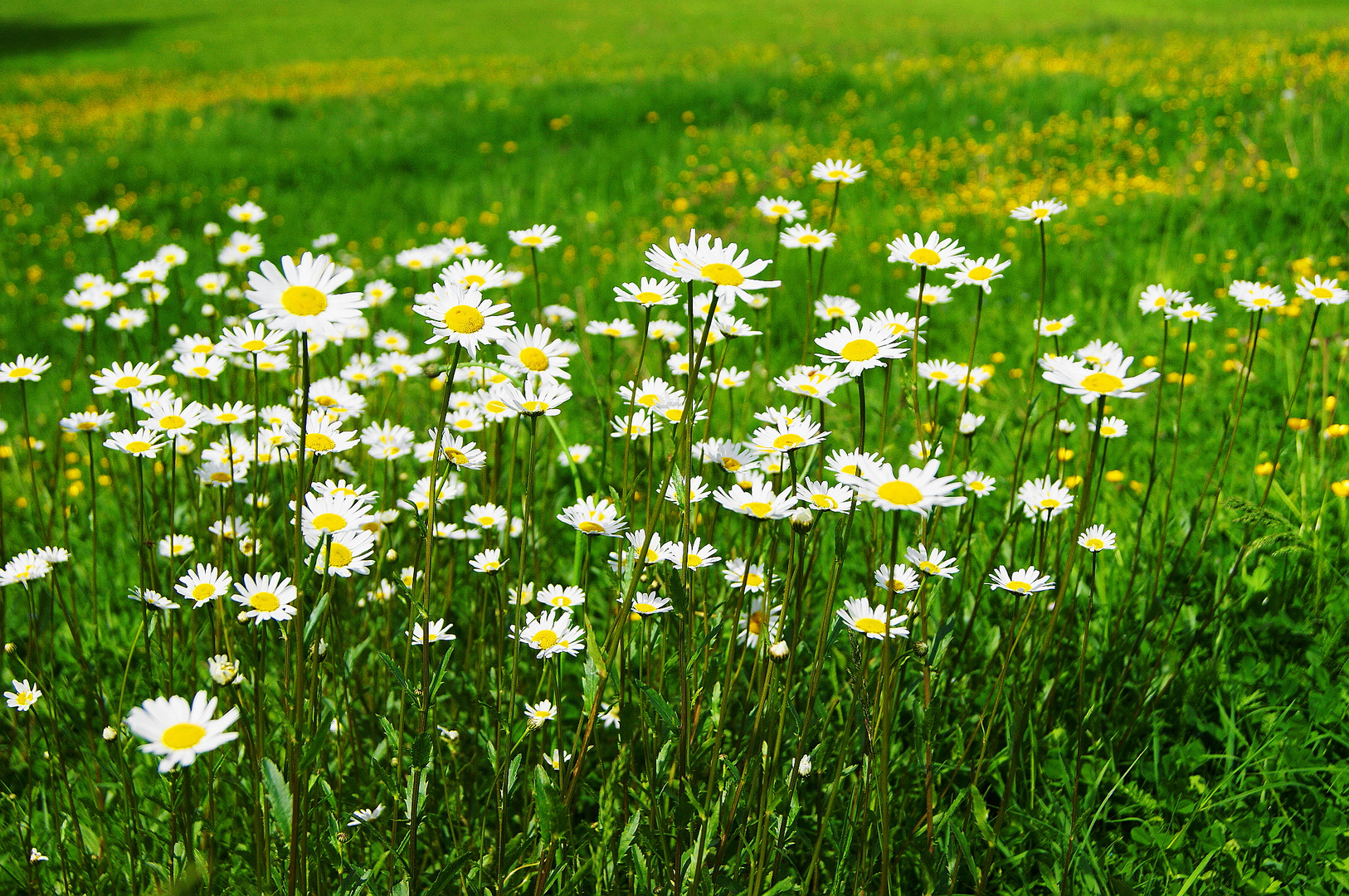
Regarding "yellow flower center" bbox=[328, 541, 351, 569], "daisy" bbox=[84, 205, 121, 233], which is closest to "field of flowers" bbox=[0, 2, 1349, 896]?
"yellow flower center" bbox=[328, 541, 351, 569]

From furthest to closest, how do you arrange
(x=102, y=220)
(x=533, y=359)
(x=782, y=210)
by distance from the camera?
(x=102, y=220), (x=782, y=210), (x=533, y=359)

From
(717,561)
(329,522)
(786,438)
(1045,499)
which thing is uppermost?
(786,438)

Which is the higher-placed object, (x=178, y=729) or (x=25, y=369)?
(x=25, y=369)

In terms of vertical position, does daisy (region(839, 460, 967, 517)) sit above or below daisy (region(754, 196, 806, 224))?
below

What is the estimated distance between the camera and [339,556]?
1.22 meters

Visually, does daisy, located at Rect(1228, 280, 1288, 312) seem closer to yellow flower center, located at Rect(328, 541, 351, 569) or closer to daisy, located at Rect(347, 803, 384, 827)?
yellow flower center, located at Rect(328, 541, 351, 569)

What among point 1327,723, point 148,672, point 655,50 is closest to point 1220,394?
point 1327,723

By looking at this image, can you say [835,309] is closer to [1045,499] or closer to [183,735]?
[1045,499]

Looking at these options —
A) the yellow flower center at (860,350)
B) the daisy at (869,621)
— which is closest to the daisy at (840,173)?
the yellow flower center at (860,350)

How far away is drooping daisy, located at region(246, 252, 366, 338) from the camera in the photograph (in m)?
0.83

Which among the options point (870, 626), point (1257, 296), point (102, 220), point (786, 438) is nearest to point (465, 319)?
point (786, 438)

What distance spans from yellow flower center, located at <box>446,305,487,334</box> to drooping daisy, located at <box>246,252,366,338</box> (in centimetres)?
10

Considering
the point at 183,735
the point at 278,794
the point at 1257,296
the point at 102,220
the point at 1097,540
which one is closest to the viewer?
the point at 183,735

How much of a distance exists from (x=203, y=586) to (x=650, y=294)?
0.80m
